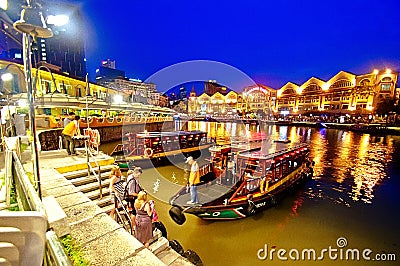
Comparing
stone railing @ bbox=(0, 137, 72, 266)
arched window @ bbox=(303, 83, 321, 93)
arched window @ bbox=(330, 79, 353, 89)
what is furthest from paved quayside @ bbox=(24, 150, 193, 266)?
arched window @ bbox=(303, 83, 321, 93)

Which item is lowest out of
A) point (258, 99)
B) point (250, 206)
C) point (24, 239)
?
point (250, 206)

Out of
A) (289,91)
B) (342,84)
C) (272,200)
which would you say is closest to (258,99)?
(289,91)

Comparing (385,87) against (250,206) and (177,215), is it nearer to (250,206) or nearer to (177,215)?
(250,206)

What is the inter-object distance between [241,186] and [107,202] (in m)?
5.16

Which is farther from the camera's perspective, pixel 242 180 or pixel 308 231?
pixel 242 180

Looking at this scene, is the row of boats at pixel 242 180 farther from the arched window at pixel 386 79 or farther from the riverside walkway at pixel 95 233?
the arched window at pixel 386 79

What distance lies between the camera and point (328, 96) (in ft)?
216

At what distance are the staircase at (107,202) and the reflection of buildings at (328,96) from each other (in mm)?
71860

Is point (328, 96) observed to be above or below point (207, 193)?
above

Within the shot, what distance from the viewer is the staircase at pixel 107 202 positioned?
4812 mm

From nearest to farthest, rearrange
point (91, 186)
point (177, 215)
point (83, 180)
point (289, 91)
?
point (91, 186)
point (83, 180)
point (177, 215)
point (289, 91)

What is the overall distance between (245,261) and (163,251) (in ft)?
10.0

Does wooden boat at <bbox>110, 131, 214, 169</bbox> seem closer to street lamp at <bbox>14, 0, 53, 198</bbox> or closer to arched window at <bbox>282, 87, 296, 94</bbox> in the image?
street lamp at <bbox>14, 0, 53, 198</bbox>

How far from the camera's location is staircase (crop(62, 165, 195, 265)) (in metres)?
4.81
